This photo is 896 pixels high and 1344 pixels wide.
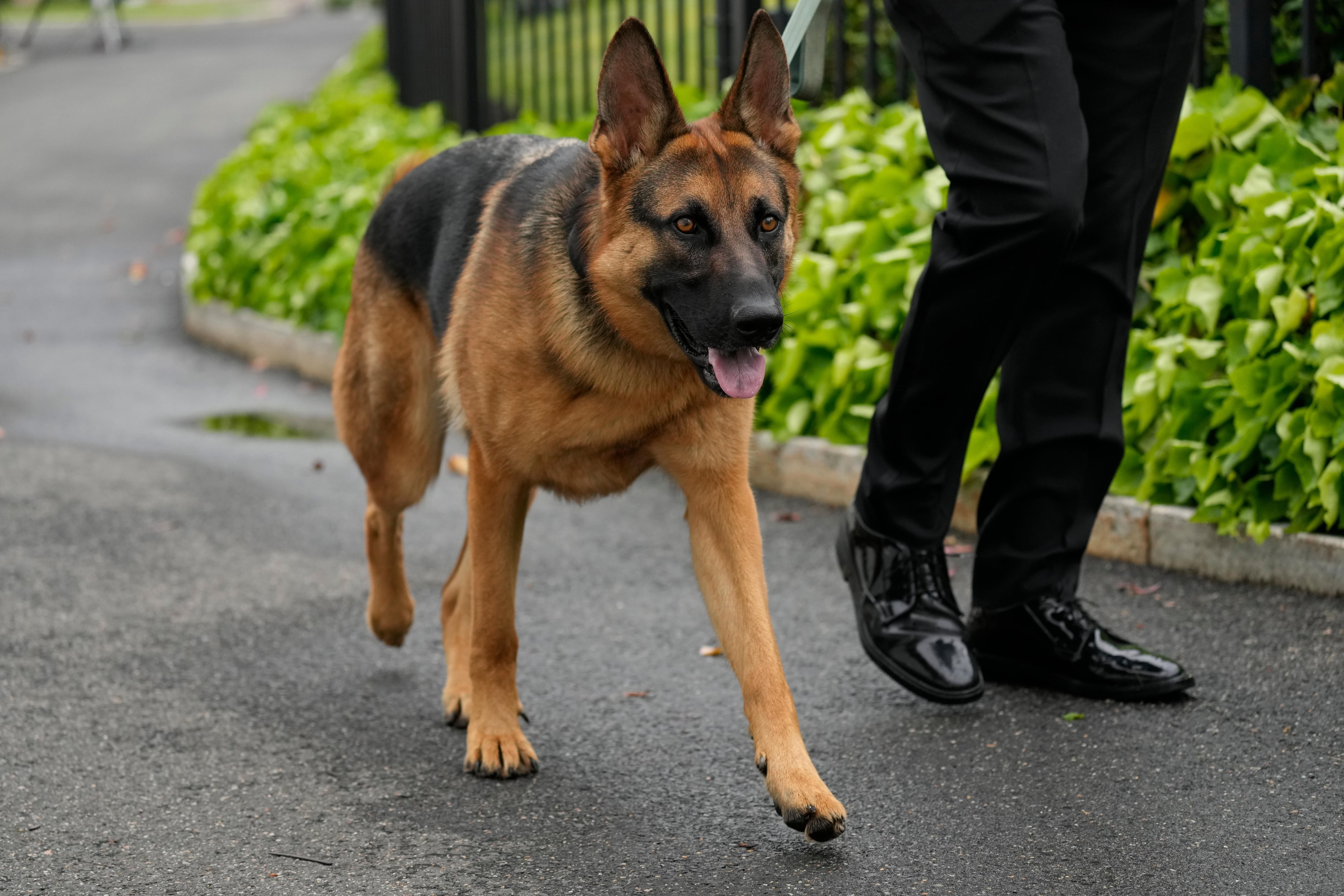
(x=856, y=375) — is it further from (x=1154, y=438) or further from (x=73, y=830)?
(x=73, y=830)

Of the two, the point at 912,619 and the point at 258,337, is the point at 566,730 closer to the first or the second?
Result: the point at 912,619

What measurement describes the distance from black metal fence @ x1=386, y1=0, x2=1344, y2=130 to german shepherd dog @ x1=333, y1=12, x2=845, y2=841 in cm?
206

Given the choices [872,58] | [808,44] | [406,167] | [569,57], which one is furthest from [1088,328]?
[569,57]

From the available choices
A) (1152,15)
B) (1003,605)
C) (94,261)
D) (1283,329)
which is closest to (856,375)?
(1283,329)

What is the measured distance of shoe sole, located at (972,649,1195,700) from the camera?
342 centimetres

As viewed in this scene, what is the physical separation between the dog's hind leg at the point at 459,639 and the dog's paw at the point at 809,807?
0.94 metres

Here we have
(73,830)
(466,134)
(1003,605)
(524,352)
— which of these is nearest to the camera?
(73,830)

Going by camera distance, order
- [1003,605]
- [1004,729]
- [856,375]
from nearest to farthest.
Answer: [1004,729] < [1003,605] < [856,375]

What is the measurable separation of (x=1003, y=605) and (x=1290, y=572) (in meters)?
1.13

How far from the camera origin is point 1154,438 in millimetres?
4734

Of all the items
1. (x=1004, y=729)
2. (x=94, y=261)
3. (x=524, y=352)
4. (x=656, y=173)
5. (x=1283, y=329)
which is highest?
(x=656, y=173)

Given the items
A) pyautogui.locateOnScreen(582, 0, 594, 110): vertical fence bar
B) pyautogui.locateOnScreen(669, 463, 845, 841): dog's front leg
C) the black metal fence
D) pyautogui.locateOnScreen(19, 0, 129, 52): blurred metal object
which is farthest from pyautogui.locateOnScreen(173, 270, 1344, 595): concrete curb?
pyautogui.locateOnScreen(19, 0, 129, 52): blurred metal object

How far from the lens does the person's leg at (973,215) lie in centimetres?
304

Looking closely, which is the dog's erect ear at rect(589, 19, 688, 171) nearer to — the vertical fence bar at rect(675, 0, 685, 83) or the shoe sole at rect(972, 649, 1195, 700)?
the shoe sole at rect(972, 649, 1195, 700)
